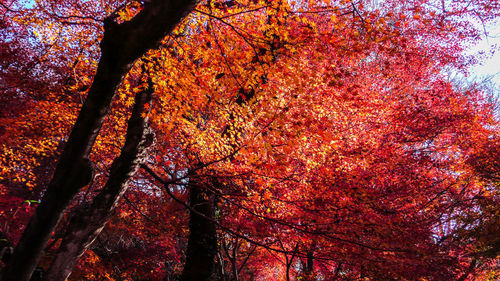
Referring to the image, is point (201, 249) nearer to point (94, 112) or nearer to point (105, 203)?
point (105, 203)

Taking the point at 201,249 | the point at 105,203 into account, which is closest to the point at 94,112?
the point at 105,203

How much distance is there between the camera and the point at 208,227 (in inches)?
303

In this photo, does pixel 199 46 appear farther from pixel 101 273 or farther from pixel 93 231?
pixel 101 273

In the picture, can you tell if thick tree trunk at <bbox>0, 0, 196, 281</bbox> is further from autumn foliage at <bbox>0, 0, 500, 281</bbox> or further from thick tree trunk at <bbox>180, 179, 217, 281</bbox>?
thick tree trunk at <bbox>180, 179, 217, 281</bbox>

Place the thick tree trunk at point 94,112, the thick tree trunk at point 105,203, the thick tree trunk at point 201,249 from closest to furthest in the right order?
the thick tree trunk at point 94,112, the thick tree trunk at point 105,203, the thick tree trunk at point 201,249

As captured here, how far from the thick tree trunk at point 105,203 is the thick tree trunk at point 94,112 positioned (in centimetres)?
212

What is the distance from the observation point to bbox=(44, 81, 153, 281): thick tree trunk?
4.11 m

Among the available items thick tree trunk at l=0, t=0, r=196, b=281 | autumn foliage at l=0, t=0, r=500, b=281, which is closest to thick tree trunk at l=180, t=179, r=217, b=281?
autumn foliage at l=0, t=0, r=500, b=281

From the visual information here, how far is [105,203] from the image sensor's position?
15.4 ft

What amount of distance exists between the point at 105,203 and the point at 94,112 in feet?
9.78

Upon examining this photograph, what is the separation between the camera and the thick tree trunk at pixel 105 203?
4109 millimetres

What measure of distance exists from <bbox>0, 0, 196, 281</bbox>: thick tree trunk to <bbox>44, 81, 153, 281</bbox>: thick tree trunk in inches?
83.4

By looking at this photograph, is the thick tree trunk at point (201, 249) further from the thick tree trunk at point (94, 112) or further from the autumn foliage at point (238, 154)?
the thick tree trunk at point (94, 112)

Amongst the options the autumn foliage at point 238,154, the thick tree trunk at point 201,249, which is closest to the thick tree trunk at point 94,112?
the autumn foliage at point 238,154
